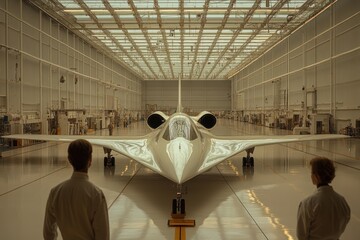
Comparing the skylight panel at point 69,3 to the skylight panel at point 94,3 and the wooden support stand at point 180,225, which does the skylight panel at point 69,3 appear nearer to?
the skylight panel at point 94,3

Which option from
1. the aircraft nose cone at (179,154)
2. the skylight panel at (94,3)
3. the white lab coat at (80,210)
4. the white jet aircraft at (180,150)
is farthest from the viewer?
the skylight panel at (94,3)

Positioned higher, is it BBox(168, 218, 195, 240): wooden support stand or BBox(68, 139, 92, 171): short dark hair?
BBox(68, 139, 92, 171): short dark hair

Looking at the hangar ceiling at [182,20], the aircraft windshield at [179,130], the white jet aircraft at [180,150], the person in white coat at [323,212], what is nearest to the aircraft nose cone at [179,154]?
the white jet aircraft at [180,150]

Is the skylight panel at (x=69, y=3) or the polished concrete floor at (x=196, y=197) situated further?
the skylight panel at (x=69, y=3)

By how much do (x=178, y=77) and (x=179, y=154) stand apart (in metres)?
15.7

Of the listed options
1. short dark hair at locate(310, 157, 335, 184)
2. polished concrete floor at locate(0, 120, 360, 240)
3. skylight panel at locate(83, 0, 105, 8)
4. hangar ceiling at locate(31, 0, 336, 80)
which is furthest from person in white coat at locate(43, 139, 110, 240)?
skylight panel at locate(83, 0, 105, 8)

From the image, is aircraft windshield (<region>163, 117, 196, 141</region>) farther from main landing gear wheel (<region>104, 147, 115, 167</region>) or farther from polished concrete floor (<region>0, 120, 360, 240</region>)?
main landing gear wheel (<region>104, 147, 115, 167</region>)

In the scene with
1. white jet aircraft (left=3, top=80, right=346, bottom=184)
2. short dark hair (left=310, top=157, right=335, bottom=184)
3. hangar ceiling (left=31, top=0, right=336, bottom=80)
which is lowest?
white jet aircraft (left=3, top=80, right=346, bottom=184)

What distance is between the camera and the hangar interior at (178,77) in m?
7.65

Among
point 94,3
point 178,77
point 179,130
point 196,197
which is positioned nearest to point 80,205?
point 196,197

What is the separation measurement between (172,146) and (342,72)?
22366mm

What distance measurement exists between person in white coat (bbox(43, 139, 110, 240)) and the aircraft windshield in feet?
21.5

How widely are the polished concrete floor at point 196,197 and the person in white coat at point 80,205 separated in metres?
2.94

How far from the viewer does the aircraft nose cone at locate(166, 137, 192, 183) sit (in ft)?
24.2
